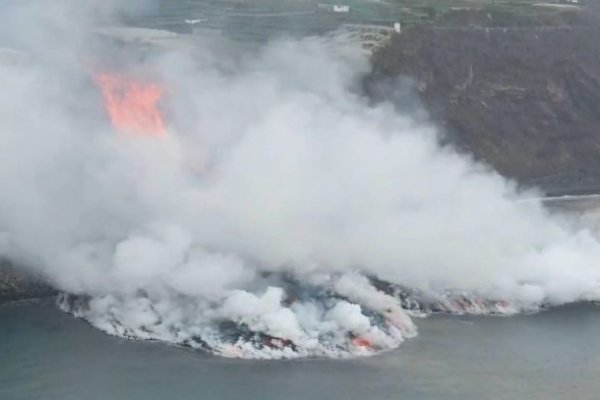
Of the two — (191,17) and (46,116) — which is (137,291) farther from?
(191,17)

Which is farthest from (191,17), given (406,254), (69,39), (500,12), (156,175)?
(500,12)

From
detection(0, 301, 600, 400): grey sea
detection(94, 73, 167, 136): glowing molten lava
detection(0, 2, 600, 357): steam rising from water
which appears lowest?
detection(0, 301, 600, 400): grey sea

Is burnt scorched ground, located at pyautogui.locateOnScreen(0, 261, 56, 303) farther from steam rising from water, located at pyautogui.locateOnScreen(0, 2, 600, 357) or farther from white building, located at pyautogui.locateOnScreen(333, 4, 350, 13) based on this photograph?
white building, located at pyautogui.locateOnScreen(333, 4, 350, 13)

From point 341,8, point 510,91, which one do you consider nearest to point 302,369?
point 341,8

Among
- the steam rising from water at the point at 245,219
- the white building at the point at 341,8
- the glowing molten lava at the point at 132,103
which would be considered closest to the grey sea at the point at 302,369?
the steam rising from water at the point at 245,219

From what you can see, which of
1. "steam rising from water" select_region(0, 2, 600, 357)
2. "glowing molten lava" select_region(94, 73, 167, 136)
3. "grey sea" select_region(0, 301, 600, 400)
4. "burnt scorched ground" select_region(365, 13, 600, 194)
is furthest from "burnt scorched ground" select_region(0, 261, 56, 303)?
"burnt scorched ground" select_region(365, 13, 600, 194)

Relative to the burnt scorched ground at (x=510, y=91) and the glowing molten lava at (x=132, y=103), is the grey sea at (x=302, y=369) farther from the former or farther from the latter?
the burnt scorched ground at (x=510, y=91)
